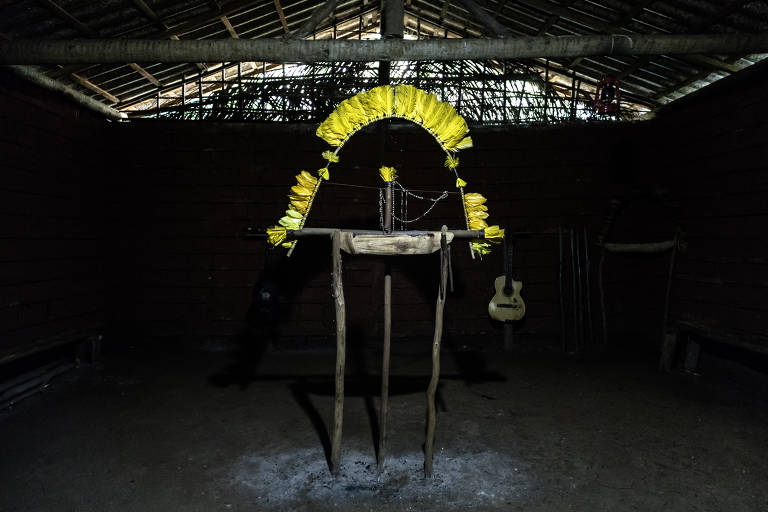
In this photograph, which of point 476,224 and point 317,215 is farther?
point 317,215

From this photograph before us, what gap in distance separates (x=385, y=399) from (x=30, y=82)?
535cm

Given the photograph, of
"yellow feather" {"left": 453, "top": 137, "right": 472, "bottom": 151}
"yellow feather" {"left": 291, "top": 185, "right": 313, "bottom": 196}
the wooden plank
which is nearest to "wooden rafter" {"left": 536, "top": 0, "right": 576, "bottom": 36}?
"yellow feather" {"left": 453, "top": 137, "right": 472, "bottom": 151}

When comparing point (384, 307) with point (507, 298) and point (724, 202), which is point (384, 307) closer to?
point (507, 298)

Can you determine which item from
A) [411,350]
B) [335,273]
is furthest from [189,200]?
[335,273]

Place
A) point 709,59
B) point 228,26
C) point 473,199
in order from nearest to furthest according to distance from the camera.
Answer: point 473,199
point 709,59
point 228,26

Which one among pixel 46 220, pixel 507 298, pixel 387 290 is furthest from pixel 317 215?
pixel 387 290

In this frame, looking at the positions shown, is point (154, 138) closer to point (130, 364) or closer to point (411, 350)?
point (130, 364)

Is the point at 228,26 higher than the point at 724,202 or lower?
higher

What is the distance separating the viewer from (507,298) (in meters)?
6.70

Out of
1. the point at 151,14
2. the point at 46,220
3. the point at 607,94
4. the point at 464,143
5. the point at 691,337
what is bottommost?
the point at 691,337

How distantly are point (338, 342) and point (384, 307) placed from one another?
131cm

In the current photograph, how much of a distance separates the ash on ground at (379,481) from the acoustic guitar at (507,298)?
2.98 m

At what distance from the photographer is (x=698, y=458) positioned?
12.4ft

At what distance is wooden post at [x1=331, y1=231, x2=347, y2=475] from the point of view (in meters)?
3.30
